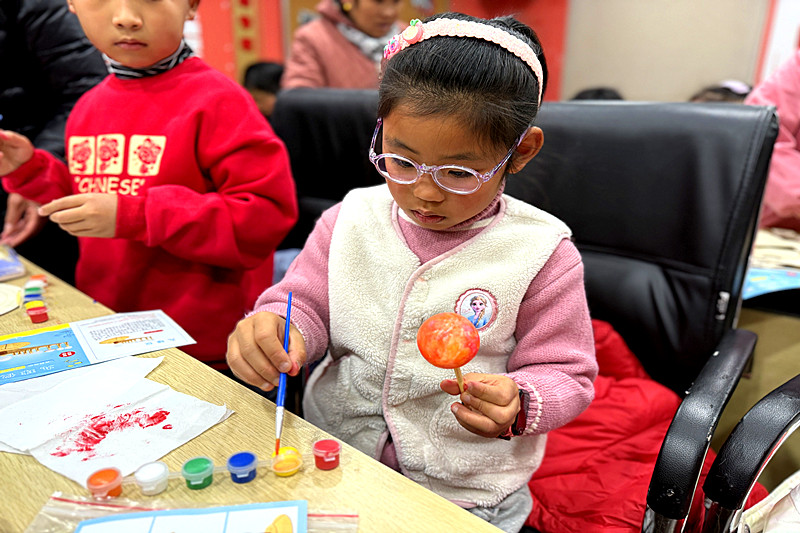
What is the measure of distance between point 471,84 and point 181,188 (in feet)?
2.31

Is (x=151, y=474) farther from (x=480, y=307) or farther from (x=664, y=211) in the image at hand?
(x=664, y=211)

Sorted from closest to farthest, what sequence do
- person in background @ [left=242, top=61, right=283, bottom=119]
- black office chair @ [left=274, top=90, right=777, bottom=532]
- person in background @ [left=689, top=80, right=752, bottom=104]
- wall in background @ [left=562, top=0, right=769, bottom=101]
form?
1. black office chair @ [left=274, top=90, right=777, bottom=532]
2. person in background @ [left=689, top=80, right=752, bottom=104]
3. person in background @ [left=242, top=61, right=283, bottom=119]
4. wall in background @ [left=562, top=0, right=769, bottom=101]

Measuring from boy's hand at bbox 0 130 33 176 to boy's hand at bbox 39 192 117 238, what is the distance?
1.05ft

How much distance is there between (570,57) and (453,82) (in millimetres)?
5157

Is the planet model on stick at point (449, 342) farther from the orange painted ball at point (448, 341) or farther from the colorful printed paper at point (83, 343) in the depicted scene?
the colorful printed paper at point (83, 343)

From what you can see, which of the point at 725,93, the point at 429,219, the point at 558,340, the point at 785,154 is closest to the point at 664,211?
the point at 558,340

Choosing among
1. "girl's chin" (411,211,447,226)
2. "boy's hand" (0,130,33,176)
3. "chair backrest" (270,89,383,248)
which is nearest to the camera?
"girl's chin" (411,211,447,226)

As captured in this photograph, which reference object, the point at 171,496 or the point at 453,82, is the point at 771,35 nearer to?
the point at 453,82

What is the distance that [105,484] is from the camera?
0.64 m

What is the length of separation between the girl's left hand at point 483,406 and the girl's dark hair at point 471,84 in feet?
1.13

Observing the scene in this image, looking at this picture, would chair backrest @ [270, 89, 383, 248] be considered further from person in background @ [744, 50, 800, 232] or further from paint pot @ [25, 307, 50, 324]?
person in background @ [744, 50, 800, 232]

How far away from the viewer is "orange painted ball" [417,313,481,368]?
0.71m

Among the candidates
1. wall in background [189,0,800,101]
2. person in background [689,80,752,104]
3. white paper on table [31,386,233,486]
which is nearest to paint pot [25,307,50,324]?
white paper on table [31,386,233,486]

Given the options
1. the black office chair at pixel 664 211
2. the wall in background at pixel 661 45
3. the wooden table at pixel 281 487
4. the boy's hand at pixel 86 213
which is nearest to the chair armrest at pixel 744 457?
the black office chair at pixel 664 211
